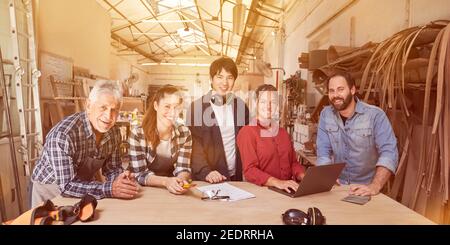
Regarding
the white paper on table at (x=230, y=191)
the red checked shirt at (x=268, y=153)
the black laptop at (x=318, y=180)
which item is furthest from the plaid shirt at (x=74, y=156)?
the black laptop at (x=318, y=180)

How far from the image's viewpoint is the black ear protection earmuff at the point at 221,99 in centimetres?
219

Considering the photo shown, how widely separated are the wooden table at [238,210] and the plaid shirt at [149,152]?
0.77 feet

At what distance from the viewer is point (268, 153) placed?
177 centimetres

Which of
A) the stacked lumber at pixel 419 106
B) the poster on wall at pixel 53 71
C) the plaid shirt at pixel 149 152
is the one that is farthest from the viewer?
the poster on wall at pixel 53 71

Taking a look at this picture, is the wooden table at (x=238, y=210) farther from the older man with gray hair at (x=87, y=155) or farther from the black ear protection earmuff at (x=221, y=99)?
the black ear protection earmuff at (x=221, y=99)

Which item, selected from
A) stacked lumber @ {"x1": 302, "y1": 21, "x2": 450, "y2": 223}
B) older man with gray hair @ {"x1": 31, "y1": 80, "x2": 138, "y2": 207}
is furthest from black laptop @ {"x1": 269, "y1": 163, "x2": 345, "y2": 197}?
older man with gray hair @ {"x1": 31, "y1": 80, "x2": 138, "y2": 207}

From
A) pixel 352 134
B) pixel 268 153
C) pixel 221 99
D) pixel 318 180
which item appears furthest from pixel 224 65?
pixel 318 180

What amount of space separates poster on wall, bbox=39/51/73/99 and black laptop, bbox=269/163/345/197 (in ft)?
10.6

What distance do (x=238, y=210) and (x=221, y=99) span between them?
3.75 ft

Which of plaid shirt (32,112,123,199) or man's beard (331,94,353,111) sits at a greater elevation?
man's beard (331,94,353,111)

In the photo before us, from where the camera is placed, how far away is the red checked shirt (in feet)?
5.68

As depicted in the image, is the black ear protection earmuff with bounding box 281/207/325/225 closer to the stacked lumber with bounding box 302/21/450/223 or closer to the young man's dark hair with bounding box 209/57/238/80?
the stacked lumber with bounding box 302/21/450/223

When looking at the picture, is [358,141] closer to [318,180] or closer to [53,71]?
[318,180]
